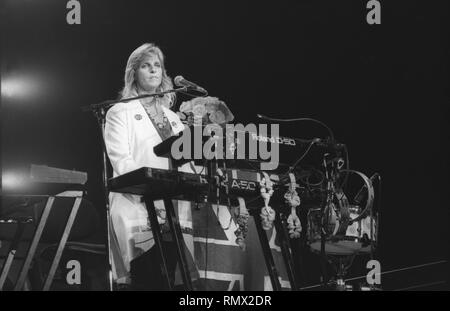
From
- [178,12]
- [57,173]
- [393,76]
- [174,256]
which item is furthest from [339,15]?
[57,173]

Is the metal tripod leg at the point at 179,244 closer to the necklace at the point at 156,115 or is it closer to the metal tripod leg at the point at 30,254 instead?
the metal tripod leg at the point at 30,254

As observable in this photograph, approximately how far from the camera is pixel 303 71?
13.3ft

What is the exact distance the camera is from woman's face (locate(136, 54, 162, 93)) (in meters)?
3.52

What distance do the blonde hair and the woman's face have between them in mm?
24

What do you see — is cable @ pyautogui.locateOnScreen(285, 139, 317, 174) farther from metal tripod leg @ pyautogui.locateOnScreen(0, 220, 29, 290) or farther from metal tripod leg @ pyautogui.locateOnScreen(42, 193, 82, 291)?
metal tripod leg @ pyautogui.locateOnScreen(0, 220, 29, 290)

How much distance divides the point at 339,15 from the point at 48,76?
76.7 inches

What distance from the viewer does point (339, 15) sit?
4105 millimetres

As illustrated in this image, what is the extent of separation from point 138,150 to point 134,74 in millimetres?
549

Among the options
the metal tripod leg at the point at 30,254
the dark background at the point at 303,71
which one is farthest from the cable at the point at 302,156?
the metal tripod leg at the point at 30,254

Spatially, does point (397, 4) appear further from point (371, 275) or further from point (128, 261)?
point (128, 261)

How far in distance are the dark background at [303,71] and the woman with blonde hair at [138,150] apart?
14 cm

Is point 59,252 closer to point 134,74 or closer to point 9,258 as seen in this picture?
point 9,258

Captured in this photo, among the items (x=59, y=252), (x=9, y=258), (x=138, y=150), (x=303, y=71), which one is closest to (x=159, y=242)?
(x=59, y=252)

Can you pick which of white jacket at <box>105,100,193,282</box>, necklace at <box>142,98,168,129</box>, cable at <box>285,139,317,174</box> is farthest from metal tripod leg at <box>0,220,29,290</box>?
cable at <box>285,139,317,174</box>
